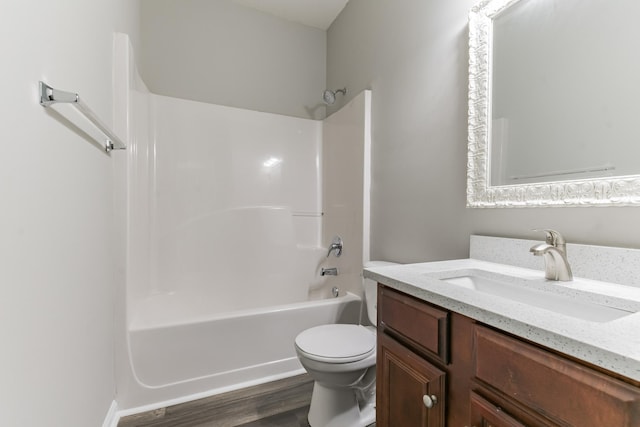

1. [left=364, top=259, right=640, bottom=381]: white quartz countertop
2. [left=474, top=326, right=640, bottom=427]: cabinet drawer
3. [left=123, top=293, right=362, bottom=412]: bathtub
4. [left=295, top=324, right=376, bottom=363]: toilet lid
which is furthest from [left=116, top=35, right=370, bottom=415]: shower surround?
[left=474, top=326, right=640, bottom=427]: cabinet drawer

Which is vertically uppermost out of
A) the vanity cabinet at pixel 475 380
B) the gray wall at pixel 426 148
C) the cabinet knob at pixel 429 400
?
the gray wall at pixel 426 148

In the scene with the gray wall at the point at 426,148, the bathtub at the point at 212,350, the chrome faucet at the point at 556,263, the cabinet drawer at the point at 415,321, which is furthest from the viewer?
the bathtub at the point at 212,350

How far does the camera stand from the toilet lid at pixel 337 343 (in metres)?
1.22

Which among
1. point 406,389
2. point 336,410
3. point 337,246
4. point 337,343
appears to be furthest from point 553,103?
point 337,246

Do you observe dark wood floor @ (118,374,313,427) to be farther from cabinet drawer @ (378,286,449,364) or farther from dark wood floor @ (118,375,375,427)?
cabinet drawer @ (378,286,449,364)

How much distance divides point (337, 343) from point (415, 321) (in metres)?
0.66

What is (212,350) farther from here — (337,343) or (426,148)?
(426,148)

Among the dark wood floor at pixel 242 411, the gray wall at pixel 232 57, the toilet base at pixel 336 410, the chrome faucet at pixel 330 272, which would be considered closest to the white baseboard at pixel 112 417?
the dark wood floor at pixel 242 411

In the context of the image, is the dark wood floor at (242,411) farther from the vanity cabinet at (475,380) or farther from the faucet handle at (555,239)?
the faucet handle at (555,239)

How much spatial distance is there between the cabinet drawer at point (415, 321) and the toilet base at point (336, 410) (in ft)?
2.14

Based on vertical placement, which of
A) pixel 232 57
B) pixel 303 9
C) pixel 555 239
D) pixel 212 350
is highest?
pixel 303 9

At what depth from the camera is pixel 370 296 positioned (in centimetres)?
158

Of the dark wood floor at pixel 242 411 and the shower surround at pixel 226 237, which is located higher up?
the shower surround at pixel 226 237

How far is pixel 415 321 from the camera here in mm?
778
